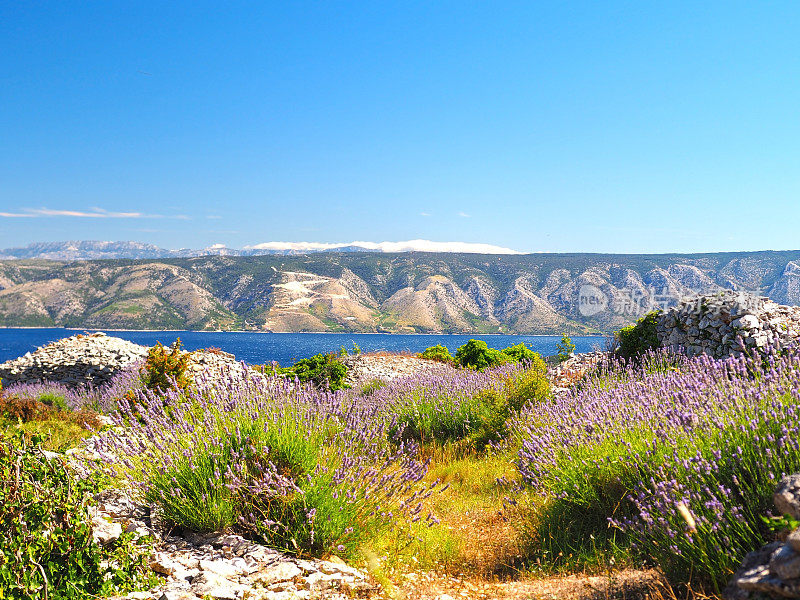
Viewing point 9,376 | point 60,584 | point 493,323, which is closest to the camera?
point 60,584

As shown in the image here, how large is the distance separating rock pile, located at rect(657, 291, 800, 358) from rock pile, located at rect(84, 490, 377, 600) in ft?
23.1

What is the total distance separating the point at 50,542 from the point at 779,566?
3.49 meters

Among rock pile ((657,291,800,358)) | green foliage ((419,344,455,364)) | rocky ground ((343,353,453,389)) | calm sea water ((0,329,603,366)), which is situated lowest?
calm sea water ((0,329,603,366))

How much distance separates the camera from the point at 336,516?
11.2ft

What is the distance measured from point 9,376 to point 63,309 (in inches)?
6470

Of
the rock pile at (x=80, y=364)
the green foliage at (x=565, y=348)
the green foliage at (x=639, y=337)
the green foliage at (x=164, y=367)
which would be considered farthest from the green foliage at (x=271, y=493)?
the green foliage at (x=565, y=348)

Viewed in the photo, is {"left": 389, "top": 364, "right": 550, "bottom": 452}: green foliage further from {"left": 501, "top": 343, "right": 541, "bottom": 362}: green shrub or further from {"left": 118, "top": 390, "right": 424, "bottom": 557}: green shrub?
{"left": 501, "top": 343, "right": 541, "bottom": 362}: green shrub

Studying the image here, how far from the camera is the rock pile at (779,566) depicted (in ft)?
5.92

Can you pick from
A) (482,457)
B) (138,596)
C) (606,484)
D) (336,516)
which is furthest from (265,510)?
(482,457)

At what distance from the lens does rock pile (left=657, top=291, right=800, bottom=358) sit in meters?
8.63

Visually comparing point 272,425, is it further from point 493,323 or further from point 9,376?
point 493,323

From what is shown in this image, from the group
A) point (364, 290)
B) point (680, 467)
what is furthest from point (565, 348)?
point (364, 290)

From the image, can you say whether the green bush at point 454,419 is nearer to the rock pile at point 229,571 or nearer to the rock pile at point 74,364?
the rock pile at point 229,571

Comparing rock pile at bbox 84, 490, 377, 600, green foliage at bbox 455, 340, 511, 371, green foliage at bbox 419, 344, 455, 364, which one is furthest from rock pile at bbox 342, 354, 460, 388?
rock pile at bbox 84, 490, 377, 600
